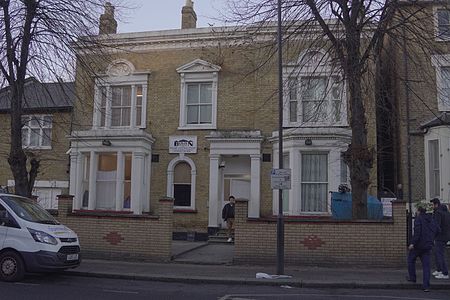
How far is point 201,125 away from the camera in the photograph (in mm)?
21312

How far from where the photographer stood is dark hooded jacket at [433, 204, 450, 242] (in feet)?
40.6

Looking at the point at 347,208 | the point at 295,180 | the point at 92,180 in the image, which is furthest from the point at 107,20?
the point at 347,208

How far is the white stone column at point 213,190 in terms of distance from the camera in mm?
20391

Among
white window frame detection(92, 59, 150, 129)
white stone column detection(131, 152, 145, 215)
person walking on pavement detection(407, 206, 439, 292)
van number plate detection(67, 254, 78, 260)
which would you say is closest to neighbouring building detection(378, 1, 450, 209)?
person walking on pavement detection(407, 206, 439, 292)

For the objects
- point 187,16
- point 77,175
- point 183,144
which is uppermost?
point 187,16

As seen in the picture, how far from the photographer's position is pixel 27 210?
11805 mm

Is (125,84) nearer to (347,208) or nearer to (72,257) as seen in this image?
(347,208)

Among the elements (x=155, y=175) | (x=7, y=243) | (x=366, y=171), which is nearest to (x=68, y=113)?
(x=155, y=175)

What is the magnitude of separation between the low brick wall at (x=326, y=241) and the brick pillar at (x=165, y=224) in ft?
6.62

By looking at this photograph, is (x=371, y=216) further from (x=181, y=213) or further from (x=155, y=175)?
(x=155, y=175)

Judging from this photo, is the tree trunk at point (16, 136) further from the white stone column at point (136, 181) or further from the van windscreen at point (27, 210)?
the white stone column at point (136, 181)

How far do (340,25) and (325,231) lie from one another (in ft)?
19.8

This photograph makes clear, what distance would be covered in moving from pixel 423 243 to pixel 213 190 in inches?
416

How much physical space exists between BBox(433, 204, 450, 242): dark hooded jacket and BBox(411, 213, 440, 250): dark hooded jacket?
1149 millimetres
